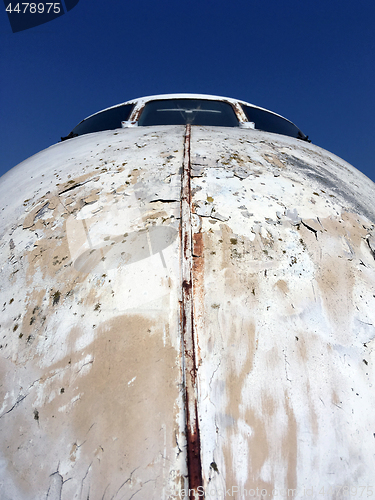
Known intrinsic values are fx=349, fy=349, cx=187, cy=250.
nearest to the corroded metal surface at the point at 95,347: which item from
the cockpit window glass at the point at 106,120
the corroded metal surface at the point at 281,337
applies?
the corroded metal surface at the point at 281,337

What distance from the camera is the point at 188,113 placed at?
3.13 m

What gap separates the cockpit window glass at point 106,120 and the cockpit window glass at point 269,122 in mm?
1138

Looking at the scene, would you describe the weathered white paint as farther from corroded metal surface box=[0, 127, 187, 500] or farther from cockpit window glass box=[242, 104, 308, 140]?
cockpit window glass box=[242, 104, 308, 140]

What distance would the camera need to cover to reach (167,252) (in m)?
1.29

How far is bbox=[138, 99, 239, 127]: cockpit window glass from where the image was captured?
3010 mm

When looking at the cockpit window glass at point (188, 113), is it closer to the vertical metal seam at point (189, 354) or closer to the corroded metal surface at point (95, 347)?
the corroded metal surface at point (95, 347)

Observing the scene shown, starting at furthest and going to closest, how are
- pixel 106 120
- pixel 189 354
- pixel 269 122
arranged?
pixel 269 122
pixel 106 120
pixel 189 354

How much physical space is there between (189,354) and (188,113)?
2.56m

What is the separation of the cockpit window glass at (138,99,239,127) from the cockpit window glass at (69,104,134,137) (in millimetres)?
192

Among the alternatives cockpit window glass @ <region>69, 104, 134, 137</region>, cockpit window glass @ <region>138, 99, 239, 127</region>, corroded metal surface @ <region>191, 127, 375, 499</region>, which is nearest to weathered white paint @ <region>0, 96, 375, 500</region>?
corroded metal surface @ <region>191, 127, 375, 499</region>

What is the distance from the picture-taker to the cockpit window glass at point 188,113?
3010 millimetres

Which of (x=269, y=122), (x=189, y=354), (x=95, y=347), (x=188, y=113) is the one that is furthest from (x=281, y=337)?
(x=269, y=122)

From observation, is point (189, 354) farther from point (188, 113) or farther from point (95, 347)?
point (188, 113)

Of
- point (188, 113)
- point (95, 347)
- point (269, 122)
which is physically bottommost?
point (95, 347)
